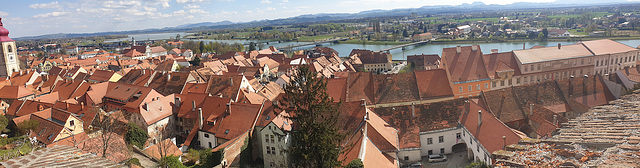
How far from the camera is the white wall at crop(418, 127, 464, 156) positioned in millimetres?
22531

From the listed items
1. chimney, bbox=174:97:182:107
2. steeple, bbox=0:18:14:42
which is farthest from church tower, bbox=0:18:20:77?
chimney, bbox=174:97:182:107

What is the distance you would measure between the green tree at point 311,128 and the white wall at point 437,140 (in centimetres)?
1059

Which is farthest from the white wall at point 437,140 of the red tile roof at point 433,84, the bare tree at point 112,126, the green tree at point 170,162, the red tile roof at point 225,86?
the bare tree at point 112,126

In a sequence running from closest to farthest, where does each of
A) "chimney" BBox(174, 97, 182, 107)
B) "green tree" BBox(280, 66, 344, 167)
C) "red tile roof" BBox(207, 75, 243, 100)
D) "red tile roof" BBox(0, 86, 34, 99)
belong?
"green tree" BBox(280, 66, 344, 167) < "chimney" BBox(174, 97, 182, 107) < "red tile roof" BBox(207, 75, 243, 100) < "red tile roof" BBox(0, 86, 34, 99)

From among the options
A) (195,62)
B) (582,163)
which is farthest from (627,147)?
(195,62)

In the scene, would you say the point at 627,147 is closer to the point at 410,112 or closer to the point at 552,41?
the point at 410,112

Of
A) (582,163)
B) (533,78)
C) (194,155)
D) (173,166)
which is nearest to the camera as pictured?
(582,163)

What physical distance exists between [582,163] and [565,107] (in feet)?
69.3

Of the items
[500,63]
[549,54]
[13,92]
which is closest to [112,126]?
[13,92]

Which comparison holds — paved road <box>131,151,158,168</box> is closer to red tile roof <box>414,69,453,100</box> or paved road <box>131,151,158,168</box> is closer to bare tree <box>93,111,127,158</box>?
bare tree <box>93,111,127,158</box>

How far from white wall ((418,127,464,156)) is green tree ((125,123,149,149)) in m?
16.7

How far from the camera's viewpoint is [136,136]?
24500 mm

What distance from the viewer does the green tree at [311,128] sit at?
13.1 m

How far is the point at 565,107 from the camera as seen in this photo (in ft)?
82.0
